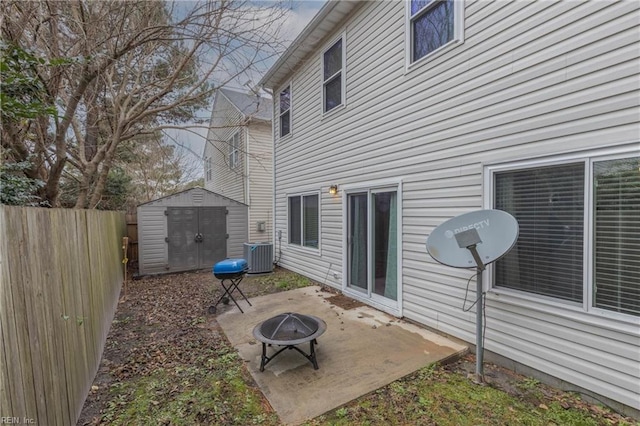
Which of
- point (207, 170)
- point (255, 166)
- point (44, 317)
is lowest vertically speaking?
point (44, 317)

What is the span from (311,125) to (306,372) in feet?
18.1

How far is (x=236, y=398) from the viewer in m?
2.79

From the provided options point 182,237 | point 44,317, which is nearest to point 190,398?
point 44,317

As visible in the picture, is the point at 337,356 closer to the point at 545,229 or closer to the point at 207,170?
the point at 545,229

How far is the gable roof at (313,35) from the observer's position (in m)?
5.59

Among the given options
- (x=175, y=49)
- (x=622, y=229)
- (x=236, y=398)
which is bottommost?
(x=236, y=398)

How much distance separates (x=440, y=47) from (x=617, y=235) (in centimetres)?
296

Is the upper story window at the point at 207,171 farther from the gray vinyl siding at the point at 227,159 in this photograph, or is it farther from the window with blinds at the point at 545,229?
the window with blinds at the point at 545,229

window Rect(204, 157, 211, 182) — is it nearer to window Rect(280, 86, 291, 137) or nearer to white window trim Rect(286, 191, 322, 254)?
window Rect(280, 86, 291, 137)

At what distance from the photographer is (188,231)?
866cm

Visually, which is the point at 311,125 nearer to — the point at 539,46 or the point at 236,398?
the point at 539,46

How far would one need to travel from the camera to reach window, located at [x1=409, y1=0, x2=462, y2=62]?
3900 mm

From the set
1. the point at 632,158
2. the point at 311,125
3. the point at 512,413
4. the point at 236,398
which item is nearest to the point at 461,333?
the point at 512,413

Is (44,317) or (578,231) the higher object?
(578,231)
